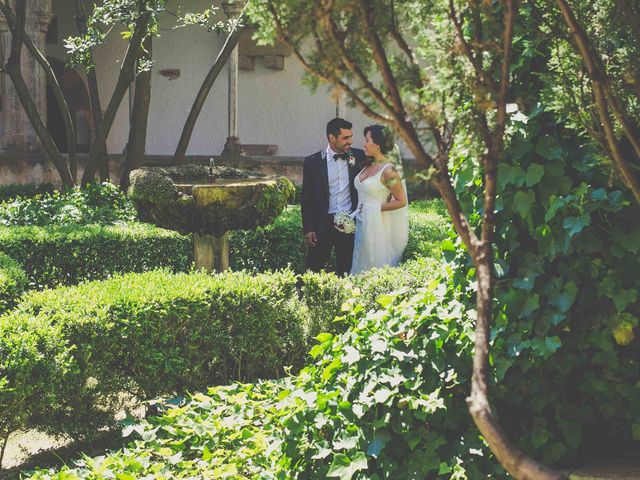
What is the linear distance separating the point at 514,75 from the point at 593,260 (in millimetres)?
700

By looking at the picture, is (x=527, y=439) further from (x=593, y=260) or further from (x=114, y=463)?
(x=114, y=463)

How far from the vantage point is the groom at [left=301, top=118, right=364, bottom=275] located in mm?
8492

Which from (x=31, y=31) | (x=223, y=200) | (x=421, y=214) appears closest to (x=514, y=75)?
(x=223, y=200)

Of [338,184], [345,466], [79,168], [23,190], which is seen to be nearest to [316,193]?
[338,184]

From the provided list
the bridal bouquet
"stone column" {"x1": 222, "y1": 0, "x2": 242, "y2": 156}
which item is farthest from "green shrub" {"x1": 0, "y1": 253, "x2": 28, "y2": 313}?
"stone column" {"x1": 222, "y1": 0, "x2": 242, "y2": 156}

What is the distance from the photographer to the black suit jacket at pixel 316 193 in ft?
27.9

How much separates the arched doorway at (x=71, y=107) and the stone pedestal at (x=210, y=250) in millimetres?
11705

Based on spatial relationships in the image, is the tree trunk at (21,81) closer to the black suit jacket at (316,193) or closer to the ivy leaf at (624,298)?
the black suit jacket at (316,193)

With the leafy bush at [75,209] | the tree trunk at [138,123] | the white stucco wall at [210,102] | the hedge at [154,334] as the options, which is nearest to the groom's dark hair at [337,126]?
the hedge at [154,334]

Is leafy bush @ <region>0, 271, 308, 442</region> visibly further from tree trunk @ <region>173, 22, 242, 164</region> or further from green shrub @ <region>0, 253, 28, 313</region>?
tree trunk @ <region>173, 22, 242, 164</region>

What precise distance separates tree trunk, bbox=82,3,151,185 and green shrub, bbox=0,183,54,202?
5.18 ft

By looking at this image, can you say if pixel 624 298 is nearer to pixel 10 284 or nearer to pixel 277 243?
pixel 10 284

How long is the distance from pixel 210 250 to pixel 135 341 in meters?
2.47

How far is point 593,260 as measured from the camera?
12.3 ft
